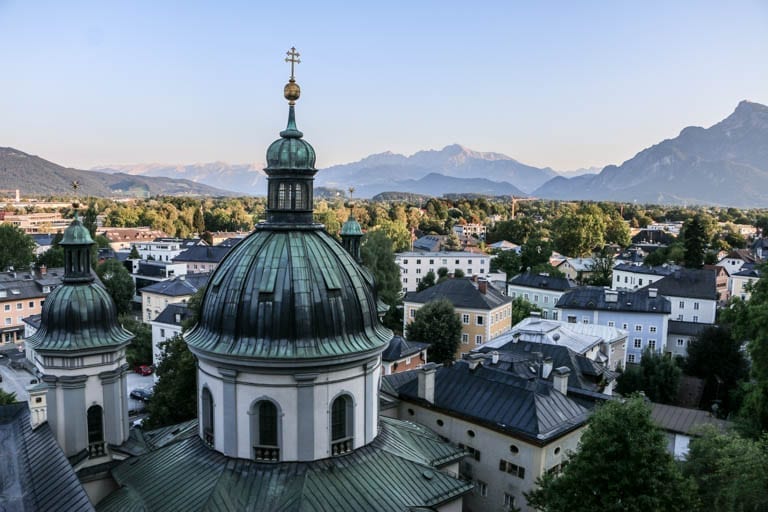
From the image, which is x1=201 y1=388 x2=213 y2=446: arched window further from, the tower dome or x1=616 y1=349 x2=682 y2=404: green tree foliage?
x1=616 y1=349 x2=682 y2=404: green tree foliage

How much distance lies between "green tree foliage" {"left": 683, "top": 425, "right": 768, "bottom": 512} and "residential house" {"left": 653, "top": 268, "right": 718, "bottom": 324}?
4938 centimetres

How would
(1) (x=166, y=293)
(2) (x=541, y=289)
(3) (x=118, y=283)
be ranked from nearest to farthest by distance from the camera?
(1) (x=166, y=293), (3) (x=118, y=283), (2) (x=541, y=289)

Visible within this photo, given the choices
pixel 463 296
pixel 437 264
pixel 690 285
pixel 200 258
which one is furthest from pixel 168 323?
pixel 690 285

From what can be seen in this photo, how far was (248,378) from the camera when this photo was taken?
58.8 ft

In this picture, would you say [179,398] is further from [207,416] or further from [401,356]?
[401,356]

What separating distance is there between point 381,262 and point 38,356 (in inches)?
2330

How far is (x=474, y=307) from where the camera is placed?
61.9m

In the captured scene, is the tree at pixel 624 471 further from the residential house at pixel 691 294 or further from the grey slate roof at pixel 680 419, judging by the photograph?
the residential house at pixel 691 294

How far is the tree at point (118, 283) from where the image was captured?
7909 cm

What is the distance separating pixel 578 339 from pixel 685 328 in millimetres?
19424

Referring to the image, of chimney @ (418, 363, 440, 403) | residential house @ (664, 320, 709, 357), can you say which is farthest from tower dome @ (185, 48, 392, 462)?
residential house @ (664, 320, 709, 357)

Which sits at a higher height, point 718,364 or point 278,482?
point 278,482

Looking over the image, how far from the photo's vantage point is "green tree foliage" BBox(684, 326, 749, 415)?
50.8 metres

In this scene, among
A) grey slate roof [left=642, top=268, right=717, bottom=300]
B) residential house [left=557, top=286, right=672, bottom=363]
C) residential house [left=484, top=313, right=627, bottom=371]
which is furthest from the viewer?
grey slate roof [left=642, top=268, right=717, bottom=300]
